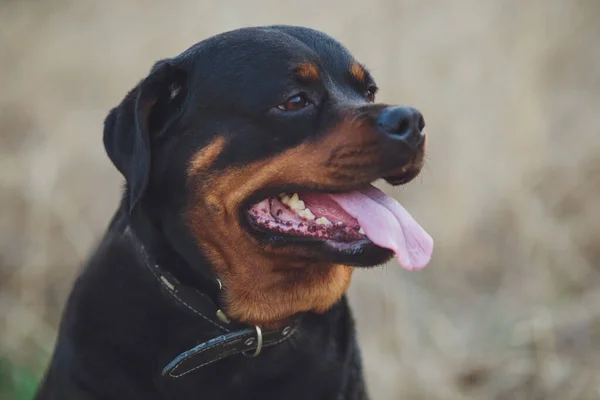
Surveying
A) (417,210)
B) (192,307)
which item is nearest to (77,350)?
(192,307)

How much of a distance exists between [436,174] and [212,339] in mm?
3400

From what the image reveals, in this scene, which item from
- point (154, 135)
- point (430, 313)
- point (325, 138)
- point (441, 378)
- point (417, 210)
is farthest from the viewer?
point (417, 210)

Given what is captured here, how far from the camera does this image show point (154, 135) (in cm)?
247

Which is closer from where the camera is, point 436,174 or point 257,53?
point 257,53

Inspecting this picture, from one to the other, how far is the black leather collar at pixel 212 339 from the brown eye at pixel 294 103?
58 cm

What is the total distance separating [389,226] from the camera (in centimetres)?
222

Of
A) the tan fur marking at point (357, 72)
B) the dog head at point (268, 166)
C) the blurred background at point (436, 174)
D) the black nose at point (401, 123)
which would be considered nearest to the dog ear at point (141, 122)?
the dog head at point (268, 166)

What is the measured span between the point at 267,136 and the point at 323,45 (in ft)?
1.41

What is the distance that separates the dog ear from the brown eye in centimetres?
36

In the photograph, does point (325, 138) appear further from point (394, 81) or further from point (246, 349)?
point (394, 81)

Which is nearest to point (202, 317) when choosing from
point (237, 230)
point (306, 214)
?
point (237, 230)

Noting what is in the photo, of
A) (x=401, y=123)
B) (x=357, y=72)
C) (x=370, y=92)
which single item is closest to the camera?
(x=401, y=123)

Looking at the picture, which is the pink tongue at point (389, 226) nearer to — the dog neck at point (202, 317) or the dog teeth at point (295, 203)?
the dog teeth at point (295, 203)

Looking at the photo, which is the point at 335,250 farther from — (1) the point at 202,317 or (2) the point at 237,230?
(1) the point at 202,317
